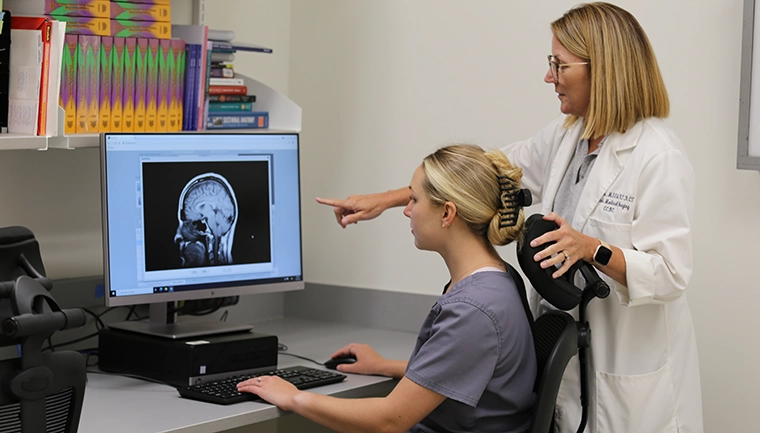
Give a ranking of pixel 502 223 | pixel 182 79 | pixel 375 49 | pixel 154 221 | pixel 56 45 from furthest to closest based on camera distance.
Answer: pixel 375 49, pixel 182 79, pixel 154 221, pixel 56 45, pixel 502 223

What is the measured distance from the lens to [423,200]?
181 cm

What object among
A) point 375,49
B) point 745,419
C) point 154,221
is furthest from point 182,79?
point 745,419

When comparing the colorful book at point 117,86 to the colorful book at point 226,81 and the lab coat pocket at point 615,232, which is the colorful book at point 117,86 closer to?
the colorful book at point 226,81

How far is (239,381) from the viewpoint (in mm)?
2023

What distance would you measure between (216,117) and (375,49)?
615 mm

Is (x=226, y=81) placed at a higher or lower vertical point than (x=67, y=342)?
higher

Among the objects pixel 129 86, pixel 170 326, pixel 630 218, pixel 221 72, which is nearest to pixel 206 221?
pixel 170 326

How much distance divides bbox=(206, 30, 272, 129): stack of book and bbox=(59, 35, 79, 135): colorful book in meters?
0.40

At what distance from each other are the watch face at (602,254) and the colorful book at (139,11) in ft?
3.98

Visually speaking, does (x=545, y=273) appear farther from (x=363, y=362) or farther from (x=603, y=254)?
(x=363, y=362)

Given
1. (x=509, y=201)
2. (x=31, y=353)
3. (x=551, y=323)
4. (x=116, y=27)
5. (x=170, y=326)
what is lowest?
(x=170, y=326)

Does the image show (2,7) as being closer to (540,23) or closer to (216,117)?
(216,117)

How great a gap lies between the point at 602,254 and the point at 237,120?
1.14 meters

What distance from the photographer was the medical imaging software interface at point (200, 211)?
2.09m
